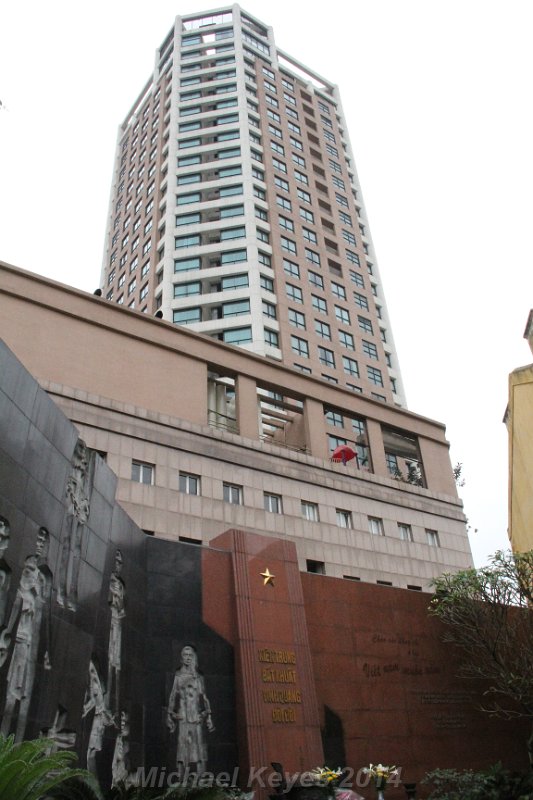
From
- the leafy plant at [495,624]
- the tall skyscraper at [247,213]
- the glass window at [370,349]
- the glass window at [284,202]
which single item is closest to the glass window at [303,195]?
the tall skyscraper at [247,213]

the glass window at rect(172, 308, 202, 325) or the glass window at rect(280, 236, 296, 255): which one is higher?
the glass window at rect(280, 236, 296, 255)

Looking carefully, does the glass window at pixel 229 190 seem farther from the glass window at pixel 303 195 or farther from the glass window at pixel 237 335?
the glass window at pixel 237 335

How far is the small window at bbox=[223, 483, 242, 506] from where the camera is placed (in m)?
23.8

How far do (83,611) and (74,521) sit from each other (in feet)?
5.27

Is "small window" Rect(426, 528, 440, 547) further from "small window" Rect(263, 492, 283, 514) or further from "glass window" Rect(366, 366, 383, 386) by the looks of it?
"glass window" Rect(366, 366, 383, 386)

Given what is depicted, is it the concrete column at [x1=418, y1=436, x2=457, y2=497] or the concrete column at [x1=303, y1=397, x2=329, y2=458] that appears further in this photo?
the concrete column at [x1=418, y1=436, x2=457, y2=497]

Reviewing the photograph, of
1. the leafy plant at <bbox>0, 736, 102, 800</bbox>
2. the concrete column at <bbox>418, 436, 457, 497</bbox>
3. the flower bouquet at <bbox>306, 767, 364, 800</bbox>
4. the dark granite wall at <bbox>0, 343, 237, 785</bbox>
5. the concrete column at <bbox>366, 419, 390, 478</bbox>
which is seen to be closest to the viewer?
the leafy plant at <bbox>0, 736, 102, 800</bbox>

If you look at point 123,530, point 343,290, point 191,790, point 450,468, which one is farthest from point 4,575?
point 343,290

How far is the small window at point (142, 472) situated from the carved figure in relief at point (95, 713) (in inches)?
379

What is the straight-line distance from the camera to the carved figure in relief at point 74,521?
11.5 metres

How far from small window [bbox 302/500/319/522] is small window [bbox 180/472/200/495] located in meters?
4.61

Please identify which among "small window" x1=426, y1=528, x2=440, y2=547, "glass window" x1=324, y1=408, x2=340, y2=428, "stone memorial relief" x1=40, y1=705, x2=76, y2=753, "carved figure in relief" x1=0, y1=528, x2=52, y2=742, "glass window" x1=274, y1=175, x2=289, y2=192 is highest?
"glass window" x1=274, y1=175, x2=289, y2=192

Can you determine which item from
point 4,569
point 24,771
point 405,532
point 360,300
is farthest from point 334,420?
point 24,771

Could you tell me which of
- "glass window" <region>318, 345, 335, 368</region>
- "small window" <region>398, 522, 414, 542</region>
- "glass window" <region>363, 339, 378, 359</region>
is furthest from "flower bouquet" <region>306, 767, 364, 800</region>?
"glass window" <region>363, 339, 378, 359</region>
